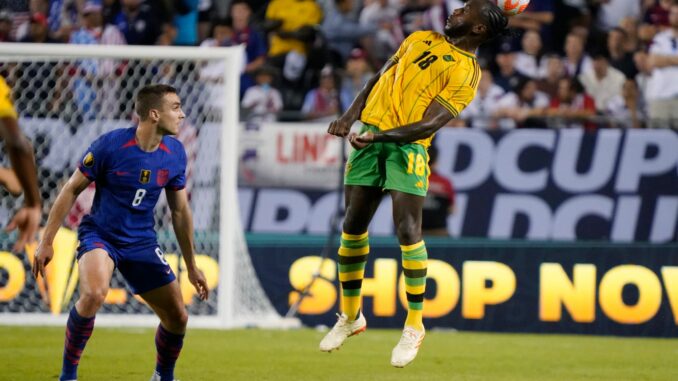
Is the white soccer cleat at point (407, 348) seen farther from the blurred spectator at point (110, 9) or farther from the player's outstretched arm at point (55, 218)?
the blurred spectator at point (110, 9)

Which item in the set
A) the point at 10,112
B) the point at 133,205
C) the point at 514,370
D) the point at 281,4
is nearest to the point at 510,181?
the point at 514,370

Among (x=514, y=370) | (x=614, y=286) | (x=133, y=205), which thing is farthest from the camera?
(x=614, y=286)

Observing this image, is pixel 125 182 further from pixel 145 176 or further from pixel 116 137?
pixel 116 137

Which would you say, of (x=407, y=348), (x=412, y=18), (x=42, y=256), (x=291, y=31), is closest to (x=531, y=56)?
(x=412, y=18)

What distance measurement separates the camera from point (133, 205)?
26.6ft

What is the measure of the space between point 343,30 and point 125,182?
9.83 m

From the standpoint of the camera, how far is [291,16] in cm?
1778

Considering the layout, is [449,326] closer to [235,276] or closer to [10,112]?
[235,276]

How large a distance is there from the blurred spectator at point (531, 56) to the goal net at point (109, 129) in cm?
479

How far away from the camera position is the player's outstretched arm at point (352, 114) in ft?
27.5

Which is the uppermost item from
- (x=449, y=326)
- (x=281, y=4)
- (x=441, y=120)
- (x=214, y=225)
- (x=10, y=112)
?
(x=10, y=112)

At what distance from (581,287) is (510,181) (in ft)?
4.93

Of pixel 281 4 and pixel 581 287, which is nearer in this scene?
pixel 581 287

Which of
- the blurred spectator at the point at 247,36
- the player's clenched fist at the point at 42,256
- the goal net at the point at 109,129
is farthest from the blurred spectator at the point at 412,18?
the player's clenched fist at the point at 42,256
